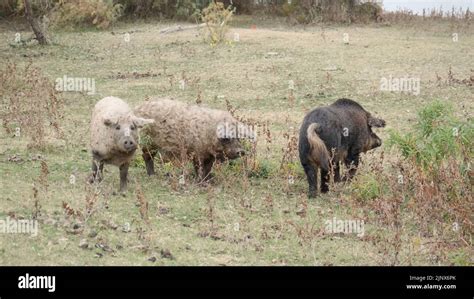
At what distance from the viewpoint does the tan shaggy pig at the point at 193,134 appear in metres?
11.4

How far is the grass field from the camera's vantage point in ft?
28.3

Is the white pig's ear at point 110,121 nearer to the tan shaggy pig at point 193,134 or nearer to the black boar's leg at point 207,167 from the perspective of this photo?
the tan shaggy pig at point 193,134

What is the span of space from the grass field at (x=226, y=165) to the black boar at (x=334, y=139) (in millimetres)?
441

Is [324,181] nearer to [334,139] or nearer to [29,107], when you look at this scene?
[334,139]

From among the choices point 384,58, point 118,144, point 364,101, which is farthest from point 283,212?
point 384,58

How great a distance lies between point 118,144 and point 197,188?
135 centimetres

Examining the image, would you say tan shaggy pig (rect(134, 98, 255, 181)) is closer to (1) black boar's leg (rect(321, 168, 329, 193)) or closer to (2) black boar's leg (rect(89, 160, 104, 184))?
(2) black boar's leg (rect(89, 160, 104, 184))

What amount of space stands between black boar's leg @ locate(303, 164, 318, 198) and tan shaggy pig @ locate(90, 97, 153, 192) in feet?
7.23

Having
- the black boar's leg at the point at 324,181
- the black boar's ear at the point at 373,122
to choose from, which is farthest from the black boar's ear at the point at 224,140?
the black boar's ear at the point at 373,122

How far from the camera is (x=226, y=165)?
1202 cm

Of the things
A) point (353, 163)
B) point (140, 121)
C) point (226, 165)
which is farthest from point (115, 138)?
point (353, 163)

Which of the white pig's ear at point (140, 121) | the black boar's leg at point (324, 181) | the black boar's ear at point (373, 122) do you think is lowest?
the black boar's leg at point (324, 181)

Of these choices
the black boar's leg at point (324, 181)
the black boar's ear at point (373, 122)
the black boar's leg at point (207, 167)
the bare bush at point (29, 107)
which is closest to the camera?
the black boar's leg at point (324, 181)

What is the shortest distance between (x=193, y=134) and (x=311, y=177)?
5.69ft
